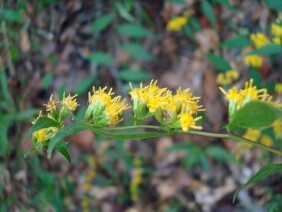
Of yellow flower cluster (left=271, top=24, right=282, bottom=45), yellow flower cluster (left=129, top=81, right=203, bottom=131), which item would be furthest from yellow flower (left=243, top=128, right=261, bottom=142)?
yellow flower cluster (left=129, top=81, right=203, bottom=131)

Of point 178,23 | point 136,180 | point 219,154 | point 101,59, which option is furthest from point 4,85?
point 219,154

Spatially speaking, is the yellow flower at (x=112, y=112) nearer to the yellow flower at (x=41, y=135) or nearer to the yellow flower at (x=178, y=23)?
the yellow flower at (x=41, y=135)

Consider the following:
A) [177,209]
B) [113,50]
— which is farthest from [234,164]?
[113,50]

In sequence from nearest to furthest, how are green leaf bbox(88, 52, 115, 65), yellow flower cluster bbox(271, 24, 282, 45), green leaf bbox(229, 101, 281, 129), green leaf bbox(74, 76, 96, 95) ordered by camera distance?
green leaf bbox(229, 101, 281, 129) < yellow flower cluster bbox(271, 24, 282, 45) < green leaf bbox(74, 76, 96, 95) < green leaf bbox(88, 52, 115, 65)

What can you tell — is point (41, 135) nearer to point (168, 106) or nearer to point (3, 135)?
point (168, 106)

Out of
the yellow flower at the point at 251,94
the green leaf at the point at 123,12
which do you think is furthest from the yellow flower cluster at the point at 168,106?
the green leaf at the point at 123,12

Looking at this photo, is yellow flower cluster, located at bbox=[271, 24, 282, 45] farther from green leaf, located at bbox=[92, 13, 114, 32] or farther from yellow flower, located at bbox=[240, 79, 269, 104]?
green leaf, located at bbox=[92, 13, 114, 32]
